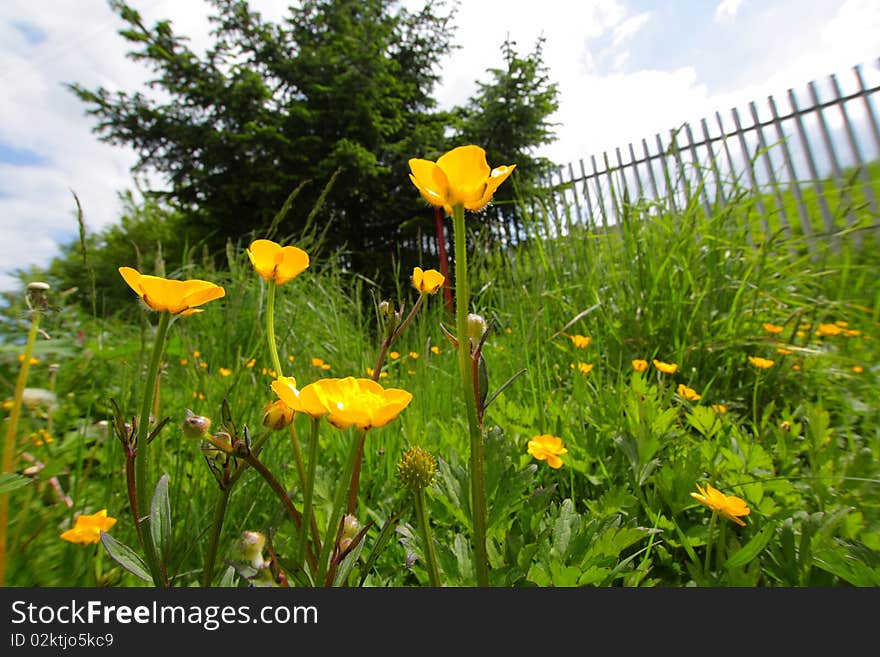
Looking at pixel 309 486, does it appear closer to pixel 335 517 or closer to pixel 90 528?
pixel 335 517

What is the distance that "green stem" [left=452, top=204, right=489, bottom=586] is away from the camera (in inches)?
13.6

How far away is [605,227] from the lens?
1907 mm

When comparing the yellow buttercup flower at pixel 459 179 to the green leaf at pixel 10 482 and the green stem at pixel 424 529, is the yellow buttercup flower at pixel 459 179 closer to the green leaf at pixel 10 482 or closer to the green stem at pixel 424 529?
the green stem at pixel 424 529

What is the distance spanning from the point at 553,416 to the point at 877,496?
478mm

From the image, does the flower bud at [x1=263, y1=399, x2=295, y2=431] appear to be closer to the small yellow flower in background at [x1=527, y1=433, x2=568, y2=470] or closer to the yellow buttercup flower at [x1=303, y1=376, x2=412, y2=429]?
the yellow buttercup flower at [x1=303, y1=376, x2=412, y2=429]

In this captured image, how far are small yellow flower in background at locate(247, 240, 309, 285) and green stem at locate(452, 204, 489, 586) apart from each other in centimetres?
13

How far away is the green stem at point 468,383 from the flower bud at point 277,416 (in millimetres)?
127

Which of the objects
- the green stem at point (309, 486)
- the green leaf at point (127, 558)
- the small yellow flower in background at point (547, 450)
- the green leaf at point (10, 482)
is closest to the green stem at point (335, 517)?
the green stem at point (309, 486)

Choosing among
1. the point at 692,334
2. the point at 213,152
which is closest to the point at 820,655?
the point at 692,334

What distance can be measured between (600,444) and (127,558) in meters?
0.72

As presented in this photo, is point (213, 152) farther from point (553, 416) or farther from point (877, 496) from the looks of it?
point (877, 496)

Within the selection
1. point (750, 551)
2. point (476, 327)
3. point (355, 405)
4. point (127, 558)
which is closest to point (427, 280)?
point (476, 327)

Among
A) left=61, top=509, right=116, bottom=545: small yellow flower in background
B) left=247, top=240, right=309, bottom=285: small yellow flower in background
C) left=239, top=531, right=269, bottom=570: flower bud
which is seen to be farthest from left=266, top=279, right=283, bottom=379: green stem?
left=61, top=509, right=116, bottom=545: small yellow flower in background

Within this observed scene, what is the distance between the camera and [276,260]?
0.40m
